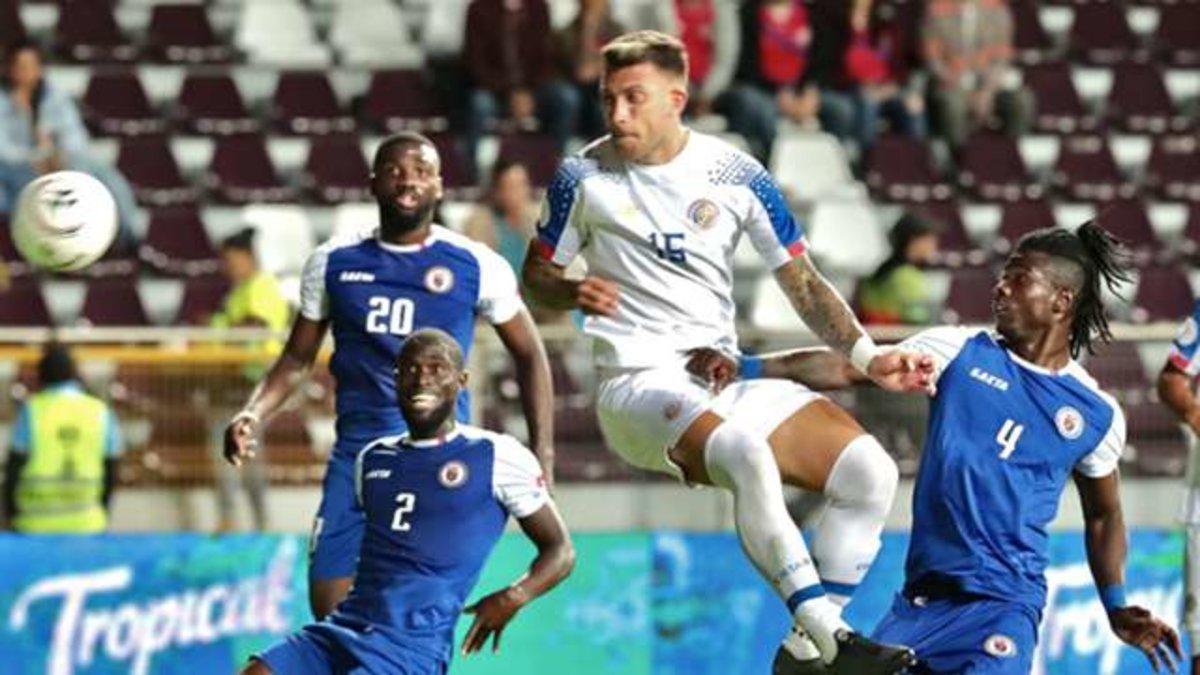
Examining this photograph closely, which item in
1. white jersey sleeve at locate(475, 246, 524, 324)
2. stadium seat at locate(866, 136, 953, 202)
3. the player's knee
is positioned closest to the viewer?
the player's knee

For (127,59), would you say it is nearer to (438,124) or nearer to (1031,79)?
(438,124)

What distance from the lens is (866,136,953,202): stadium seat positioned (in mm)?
19016

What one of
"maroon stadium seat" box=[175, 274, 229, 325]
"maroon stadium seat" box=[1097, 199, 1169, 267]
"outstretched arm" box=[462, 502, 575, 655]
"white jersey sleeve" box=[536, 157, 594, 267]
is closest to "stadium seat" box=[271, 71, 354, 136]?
"maroon stadium seat" box=[175, 274, 229, 325]

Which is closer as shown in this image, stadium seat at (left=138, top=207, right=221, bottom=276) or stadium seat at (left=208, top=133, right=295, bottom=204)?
stadium seat at (left=138, top=207, right=221, bottom=276)

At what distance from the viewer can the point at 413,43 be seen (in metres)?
19.9

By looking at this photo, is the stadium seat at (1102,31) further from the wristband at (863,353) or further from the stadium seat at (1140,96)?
the wristband at (863,353)

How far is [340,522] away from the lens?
11156 mm

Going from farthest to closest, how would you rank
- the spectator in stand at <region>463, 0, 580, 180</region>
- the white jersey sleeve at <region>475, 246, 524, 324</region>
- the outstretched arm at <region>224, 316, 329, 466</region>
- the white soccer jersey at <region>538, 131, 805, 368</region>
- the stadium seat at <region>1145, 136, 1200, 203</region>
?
1. the stadium seat at <region>1145, 136, 1200, 203</region>
2. the spectator in stand at <region>463, 0, 580, 180</region>
3. the white jersey sleeve at <region>475, 246, 524, 324</region>
4. the outstretched arm at <region>224, 316, 329, 466</region>
5. the white soccer jersey at <region>538, 131, 805, 368</region>

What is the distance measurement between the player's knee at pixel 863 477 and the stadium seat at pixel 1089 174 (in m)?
9.81

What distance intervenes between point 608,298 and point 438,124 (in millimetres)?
9146

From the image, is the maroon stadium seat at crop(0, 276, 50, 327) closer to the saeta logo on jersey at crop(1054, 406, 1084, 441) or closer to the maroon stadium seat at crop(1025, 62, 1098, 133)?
the maroon stadium seat at crop(1025, 62, 1098, 133)

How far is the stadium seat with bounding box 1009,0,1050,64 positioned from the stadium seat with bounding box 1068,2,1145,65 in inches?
7.4

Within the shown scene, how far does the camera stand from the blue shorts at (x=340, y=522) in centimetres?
1116

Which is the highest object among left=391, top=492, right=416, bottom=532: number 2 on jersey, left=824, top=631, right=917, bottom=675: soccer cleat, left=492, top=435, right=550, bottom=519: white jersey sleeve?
left=492, top=435, right=550, bottom=519: white jersey sleeve
